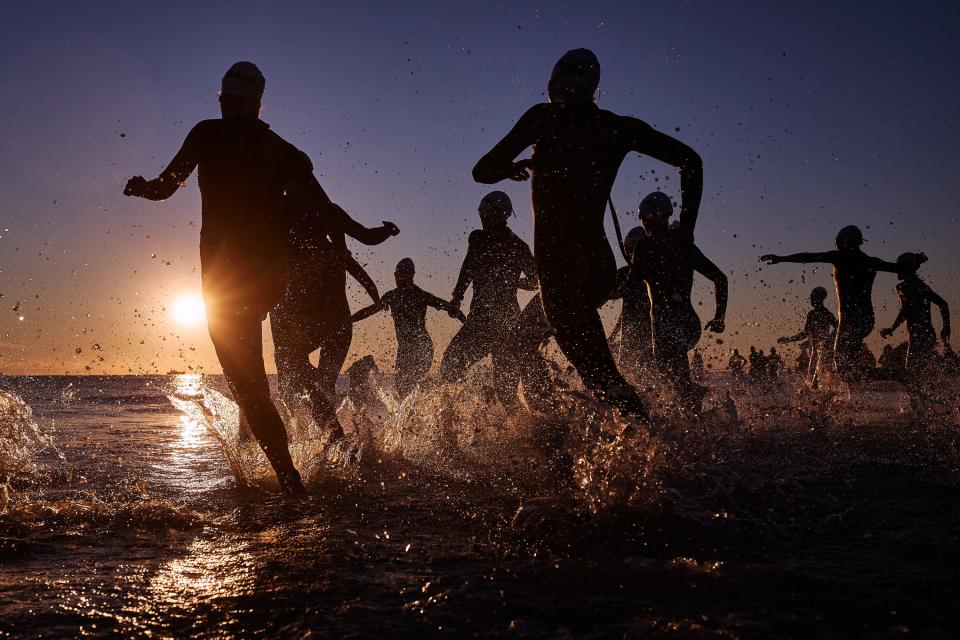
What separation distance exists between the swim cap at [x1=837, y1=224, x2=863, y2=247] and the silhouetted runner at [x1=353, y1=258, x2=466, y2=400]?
5.77 meters

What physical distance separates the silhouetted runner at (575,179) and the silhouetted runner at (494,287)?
3.76 metres

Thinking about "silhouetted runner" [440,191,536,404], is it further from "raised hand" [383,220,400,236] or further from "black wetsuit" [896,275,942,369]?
"black wetsuit" [896,275,942,369]

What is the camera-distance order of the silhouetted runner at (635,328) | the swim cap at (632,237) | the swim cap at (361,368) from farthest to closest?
the swim cap at (632,237) < the silhouetted runner at (635,328) < the swim cap at (361,368)

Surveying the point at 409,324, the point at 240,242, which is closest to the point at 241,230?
the point at 240,242

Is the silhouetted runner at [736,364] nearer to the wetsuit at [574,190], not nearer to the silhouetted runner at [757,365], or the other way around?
the silhouetted runner at [757,365]

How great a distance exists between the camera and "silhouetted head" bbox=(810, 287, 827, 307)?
14.3 m

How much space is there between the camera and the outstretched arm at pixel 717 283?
701 centimetres

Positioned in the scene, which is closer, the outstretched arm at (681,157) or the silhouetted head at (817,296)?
the outstretched arm at (681,157)

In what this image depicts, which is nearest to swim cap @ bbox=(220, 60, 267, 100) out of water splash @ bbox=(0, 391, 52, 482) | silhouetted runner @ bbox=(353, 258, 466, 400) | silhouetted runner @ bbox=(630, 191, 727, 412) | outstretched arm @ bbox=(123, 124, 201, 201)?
outstretched arm @ bbox=(123, 124, 201, 201)

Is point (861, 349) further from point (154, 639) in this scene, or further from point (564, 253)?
point (154, 639)

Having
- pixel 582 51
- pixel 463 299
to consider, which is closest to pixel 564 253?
pixel 582 51

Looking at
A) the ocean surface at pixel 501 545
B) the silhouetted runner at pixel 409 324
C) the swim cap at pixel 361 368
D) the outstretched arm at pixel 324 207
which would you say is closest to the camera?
the ocean surface at pixel 501 545

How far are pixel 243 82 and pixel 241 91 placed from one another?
58 millimetres

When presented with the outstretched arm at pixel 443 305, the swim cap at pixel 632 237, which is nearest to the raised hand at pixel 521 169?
the outstretched arm at pixel 443 305
